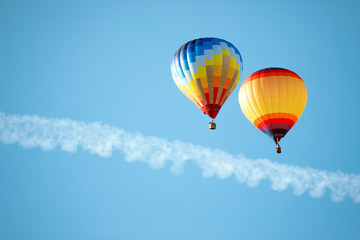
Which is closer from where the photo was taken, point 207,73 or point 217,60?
point 207,73

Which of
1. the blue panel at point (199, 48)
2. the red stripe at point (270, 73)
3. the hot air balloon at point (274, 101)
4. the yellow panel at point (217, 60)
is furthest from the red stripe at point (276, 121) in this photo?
the blue panel at point (199, 48)

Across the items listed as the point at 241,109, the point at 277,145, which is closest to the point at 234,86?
the point at 241,109

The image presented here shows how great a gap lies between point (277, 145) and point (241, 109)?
79.4 inches

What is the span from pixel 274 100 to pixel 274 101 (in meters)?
0.04

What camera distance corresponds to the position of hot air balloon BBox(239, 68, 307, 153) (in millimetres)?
27516

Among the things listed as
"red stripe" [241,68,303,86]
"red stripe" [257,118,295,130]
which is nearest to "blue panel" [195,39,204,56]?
"red stripe" [241,68,303,86]

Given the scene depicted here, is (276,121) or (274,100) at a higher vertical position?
(274,100)

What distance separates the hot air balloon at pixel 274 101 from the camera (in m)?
27.5

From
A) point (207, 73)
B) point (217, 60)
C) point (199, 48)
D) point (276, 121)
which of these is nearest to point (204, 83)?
point (207, 73)

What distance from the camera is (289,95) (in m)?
27.6

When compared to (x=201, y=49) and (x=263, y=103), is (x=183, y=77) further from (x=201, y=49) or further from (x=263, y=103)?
(x=263, y=103)

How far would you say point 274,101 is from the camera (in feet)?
90.3

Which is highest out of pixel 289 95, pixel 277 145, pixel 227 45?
pixel 227 45

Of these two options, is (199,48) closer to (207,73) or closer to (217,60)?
(217,60)
